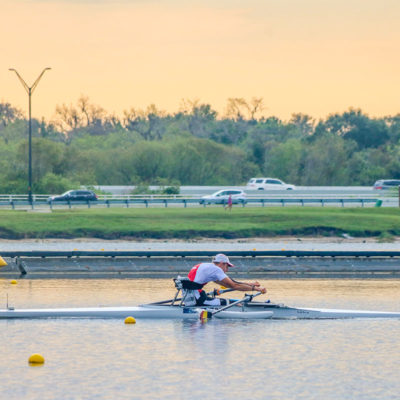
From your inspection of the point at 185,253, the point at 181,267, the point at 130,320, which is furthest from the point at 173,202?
the point at 130,320

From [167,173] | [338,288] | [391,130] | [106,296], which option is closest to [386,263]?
[338,288]

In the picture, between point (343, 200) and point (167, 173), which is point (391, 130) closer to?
point (167, 173)

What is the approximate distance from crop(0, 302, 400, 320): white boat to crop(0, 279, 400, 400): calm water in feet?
1.14

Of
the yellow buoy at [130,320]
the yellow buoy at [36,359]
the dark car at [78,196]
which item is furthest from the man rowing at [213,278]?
the dark car at [78,196]

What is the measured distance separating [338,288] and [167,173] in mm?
75125

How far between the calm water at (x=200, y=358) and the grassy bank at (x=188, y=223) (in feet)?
83.3

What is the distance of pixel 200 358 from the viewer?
1471 centimetres

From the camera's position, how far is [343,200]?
64000mm

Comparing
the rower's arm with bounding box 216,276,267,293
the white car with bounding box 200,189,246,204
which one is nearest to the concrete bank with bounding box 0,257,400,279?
the rower's arm with bounding box 216,276,267,293

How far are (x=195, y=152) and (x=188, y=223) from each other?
52660 mm

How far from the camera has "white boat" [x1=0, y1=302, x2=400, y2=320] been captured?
18906 mm

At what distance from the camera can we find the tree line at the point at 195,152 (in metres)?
87.3

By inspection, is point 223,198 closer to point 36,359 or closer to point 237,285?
point 237,285

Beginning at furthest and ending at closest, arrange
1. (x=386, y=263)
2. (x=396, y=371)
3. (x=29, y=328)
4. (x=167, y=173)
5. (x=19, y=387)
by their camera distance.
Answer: (x=167, y=173) < (x=386, y=263) < (x=29, y=328) < (x=396, y=371) < (x=19, y=387)
